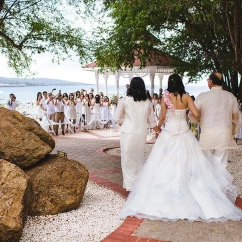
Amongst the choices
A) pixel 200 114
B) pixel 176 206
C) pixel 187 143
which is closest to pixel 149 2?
pixel 200 114

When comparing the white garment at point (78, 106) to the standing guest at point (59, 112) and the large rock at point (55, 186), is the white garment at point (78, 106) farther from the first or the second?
the large rock at point (55, 186)

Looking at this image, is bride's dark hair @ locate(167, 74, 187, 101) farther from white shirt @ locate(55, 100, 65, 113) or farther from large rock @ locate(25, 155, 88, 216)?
white shirt @ locate(55, 100, 65, 113)

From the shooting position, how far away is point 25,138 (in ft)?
18.6

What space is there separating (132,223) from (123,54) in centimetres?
972

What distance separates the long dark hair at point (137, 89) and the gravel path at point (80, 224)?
5.48 feet

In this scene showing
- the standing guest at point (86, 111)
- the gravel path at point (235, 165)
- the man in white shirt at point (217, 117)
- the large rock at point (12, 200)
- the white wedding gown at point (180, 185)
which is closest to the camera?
the large rock at point (12, 200)

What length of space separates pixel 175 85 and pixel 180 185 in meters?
1.45

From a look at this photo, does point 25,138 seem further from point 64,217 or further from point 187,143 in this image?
point 187,143

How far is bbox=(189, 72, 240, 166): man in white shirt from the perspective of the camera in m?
6.60

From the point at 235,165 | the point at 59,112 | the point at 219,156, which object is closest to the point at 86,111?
the point at 59,112

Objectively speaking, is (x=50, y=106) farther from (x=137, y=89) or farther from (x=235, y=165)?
(x=137, y=89)

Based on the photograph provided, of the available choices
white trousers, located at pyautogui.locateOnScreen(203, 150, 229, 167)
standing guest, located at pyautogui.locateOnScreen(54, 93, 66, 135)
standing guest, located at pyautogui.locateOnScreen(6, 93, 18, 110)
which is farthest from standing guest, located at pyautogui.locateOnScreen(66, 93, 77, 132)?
white trousers, located at pyautogui.locateOnScreen(203, 150, 229, 167)

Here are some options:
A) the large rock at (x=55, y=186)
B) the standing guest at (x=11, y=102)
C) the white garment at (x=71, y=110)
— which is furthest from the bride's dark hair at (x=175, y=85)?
the white garment at (x=71, y=110)

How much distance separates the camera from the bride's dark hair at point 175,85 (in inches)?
236
